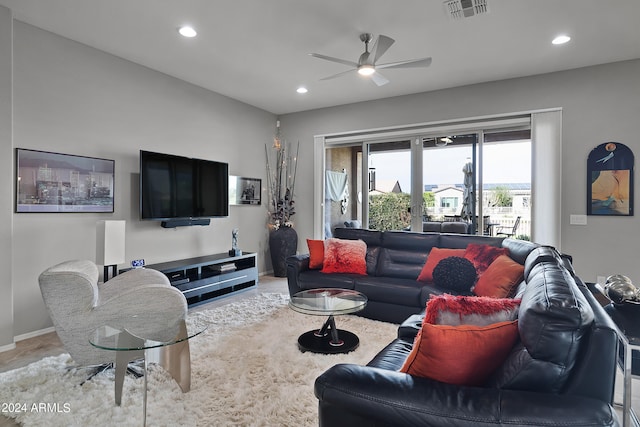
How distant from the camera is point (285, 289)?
16.3 ft

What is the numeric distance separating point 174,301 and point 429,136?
14.0ft

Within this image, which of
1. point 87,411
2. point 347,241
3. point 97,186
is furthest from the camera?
point 347,241

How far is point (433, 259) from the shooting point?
3672 millimetres

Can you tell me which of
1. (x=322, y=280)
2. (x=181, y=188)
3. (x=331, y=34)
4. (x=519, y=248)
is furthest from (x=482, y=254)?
(x=181, y=188)

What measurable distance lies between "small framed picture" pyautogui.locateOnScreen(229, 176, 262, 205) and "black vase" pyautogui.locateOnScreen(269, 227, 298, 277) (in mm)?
664

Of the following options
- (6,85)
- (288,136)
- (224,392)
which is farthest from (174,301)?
(288,136)

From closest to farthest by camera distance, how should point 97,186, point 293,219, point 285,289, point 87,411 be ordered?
point 87,411 → point 97,186 → point 285,289 → point 293,219

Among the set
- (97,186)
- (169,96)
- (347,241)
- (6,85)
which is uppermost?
(169,96)

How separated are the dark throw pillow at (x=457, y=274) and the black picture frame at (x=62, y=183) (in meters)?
3.50

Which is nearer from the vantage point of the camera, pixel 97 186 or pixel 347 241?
pixel 97 186

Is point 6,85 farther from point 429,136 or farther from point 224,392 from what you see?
point 429,136

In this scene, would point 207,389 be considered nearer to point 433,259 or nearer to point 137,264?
point 137,264

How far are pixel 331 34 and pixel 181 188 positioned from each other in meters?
2.53

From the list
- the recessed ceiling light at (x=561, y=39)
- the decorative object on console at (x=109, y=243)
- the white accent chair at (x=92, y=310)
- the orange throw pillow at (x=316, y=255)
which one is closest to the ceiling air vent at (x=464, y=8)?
the recessed ceiling light at (x=561, y=39)
